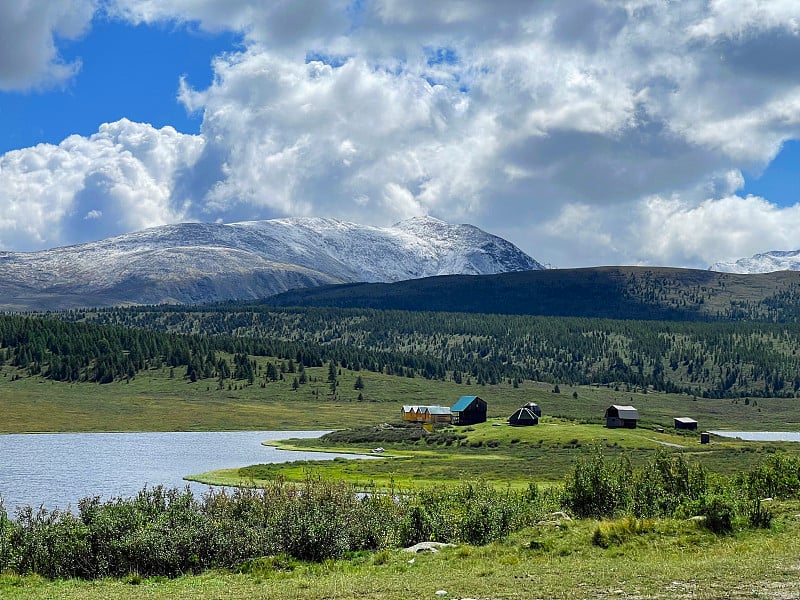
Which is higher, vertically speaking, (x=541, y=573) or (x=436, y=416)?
(x=541, y=573)

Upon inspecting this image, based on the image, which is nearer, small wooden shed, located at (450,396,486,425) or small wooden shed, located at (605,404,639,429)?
small wooden shed, located at (605,404,639,429)

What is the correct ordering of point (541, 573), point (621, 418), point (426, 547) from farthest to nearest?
point (621, 418), point (426, 547), point (541, 573)

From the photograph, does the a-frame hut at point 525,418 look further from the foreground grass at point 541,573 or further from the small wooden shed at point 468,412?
the foreground grass at point 541,573

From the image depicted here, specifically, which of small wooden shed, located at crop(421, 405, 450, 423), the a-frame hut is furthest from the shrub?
small wooden shed, located at crop(421, 405, 450, 423)

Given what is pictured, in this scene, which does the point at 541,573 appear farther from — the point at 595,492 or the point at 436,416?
the point at 436,416

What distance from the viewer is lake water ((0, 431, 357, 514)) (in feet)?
282

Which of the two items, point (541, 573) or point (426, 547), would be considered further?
point (426, 547)

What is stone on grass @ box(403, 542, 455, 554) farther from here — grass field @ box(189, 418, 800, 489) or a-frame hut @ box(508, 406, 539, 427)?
a-frame hut @ box(508, 406, 539, 427)

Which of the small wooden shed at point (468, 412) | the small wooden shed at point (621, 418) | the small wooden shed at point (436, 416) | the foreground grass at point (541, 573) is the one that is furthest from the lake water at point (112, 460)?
the small wooden shed at point (621, 418)

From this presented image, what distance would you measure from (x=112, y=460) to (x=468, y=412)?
292 ft

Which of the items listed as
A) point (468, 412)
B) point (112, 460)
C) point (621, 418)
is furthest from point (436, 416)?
point (112, 460)

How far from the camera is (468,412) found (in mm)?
191125

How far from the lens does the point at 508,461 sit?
122938 millimetres

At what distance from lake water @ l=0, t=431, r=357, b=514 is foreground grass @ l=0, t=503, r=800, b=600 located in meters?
37.6
